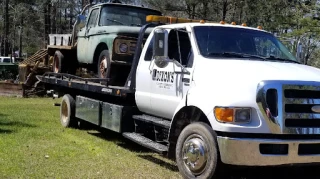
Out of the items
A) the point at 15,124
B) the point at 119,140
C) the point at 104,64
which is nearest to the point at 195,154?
the point at 119,140

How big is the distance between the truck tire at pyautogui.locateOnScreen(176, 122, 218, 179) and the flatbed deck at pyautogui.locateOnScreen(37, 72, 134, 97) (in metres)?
2.00

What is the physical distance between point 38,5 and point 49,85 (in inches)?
1387

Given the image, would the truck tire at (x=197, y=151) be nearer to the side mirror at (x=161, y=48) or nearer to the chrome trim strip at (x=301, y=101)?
the chrome trim strip at (x=301, y=101)

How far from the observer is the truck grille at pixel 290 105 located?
17.5 ft

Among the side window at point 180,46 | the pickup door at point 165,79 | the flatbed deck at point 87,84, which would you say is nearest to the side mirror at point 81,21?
the flatbed deck at point 87,84

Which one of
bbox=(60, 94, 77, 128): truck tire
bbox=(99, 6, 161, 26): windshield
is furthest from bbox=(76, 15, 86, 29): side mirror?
bbox=(60, 94, 77, 128): truck tire

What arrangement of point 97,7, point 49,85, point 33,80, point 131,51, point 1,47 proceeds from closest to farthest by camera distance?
point 131,51 → point 97,7 → point 49,85 → point 33,80 → point 1,47

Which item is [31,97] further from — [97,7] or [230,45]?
[230,45]

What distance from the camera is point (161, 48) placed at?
6.65 metres

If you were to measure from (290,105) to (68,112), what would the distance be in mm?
6539

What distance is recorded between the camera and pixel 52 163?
23.8 feet

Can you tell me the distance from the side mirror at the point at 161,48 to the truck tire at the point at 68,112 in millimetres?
4503

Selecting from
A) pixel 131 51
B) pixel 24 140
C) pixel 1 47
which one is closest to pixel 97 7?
pixel 131 51

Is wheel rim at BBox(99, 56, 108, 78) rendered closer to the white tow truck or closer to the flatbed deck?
the flatbed deck
